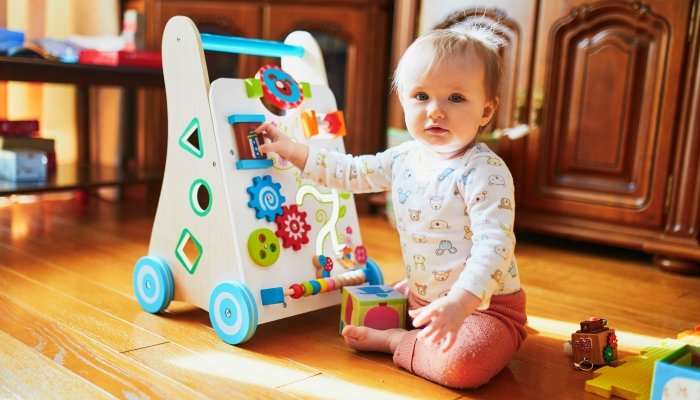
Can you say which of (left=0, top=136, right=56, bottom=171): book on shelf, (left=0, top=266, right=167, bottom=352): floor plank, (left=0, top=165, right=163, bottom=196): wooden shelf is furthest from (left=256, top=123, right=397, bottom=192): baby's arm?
(left=0, top=136, right=56, bottom=171): book on shelf

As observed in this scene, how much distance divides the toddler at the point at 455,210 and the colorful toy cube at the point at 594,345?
0.28 ft

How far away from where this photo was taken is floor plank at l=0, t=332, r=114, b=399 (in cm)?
74

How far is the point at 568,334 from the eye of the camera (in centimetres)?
107

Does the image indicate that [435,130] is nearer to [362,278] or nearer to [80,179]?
[362,278]

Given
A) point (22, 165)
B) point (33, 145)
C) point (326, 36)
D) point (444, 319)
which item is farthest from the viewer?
point (326, 36)

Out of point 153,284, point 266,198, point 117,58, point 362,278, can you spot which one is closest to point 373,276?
point 362,278

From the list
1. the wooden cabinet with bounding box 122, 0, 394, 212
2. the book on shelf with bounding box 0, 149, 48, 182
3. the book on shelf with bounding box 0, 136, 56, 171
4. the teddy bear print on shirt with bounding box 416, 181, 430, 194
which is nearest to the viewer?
the teddy bear print on shirt with bounding box 416, 181, 430, 194

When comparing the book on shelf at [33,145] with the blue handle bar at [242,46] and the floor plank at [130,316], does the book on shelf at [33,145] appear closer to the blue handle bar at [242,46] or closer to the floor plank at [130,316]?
the floor plank at [130,316]

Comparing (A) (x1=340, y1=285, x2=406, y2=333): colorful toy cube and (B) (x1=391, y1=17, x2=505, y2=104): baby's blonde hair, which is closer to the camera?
(B) (x1=391, y1=17, x2=505, y2=104): baby's blonde hair

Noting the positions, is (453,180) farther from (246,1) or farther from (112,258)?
(246,1)

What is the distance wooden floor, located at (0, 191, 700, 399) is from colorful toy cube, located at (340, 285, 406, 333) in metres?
0.05

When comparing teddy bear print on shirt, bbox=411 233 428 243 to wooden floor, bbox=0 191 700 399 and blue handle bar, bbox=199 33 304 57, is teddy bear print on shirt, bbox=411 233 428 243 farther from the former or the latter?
blue handle bar, bbox=199 33 304 57

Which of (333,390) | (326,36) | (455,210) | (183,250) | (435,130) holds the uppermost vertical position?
(326,36)

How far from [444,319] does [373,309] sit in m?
0.26
